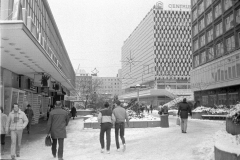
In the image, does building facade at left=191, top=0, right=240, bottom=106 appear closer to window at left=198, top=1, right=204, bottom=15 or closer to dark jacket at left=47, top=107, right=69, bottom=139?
window at left=198, top=1, right=204, bottom=15

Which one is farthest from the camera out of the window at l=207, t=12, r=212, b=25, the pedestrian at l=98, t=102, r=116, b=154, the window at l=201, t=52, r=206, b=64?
the window at l=201, t=52, r=206, b=64

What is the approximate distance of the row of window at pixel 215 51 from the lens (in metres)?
36.4

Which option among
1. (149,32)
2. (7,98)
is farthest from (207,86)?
(149,32)

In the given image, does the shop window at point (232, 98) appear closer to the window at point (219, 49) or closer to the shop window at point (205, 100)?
the window at point (219, 49)

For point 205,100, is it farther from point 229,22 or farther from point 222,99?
point 229,22

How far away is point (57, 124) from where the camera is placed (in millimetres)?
7512

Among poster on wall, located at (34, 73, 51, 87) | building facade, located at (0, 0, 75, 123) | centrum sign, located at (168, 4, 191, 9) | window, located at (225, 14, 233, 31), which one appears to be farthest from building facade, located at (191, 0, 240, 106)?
centrum sign, located at (168, 4, 191, 9)

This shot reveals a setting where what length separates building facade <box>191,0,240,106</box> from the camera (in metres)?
35.2

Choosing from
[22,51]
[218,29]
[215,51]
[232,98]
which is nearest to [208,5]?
[218,29]

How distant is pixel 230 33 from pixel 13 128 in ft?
114

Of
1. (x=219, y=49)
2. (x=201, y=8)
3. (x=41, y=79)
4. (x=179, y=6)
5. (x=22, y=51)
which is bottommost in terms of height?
(x=41, y=79)

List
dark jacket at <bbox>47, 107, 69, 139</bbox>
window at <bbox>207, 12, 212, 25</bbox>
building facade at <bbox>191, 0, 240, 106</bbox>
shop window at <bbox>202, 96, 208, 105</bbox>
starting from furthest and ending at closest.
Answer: shop window at <bbox>202, 96, 208, 105</bbox>, window at <bbox>207, 12, 212, 25</bbox>, building facade at <bbox>191, 0, 240, 106</bbox>, dark jacket at <bbox>47, 107, 69, 139</bbox>

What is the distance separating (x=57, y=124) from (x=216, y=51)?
37980 millimetres

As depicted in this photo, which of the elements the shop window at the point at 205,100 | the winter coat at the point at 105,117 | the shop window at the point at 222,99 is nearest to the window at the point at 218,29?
the shop window at the point at 222,99
